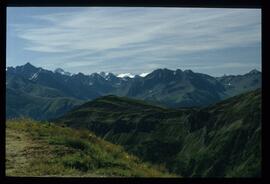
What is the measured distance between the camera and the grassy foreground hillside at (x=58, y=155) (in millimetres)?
9445

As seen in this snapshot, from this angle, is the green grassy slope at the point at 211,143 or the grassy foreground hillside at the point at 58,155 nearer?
the grassy foreground hillside at the point at 58,155

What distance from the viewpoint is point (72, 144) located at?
13.6m

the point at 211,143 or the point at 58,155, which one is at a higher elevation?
the point at 58,155

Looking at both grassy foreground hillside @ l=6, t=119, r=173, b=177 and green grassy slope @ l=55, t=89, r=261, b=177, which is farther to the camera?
green grassy slope @ l=55, t=89, r=261, b=177

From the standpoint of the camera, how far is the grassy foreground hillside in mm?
9445

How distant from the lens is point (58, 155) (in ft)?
39.2

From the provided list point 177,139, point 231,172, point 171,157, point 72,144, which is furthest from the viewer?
point 177,139

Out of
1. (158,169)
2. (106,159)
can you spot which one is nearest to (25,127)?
(106,159)

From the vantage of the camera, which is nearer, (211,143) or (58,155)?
(58,155)

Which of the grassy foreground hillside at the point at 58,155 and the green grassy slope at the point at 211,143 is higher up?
the grassy foreground hillside at the point at 58,155

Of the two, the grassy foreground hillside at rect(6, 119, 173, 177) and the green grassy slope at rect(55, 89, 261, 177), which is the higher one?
the grassy foreground hillside at rect(6, 119, 173, 177)
